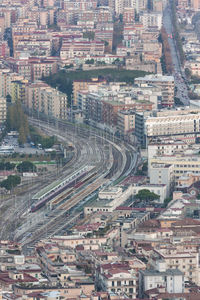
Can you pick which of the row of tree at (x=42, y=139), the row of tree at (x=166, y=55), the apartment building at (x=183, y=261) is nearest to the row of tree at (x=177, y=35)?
the row of tree at (x=166, y=55)

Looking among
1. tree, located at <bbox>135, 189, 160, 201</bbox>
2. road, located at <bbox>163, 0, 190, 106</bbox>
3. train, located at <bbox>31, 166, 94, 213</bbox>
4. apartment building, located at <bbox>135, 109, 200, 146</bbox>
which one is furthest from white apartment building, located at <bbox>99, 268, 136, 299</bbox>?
road, located at <bbox>163, 0, 190, 106</bbox>

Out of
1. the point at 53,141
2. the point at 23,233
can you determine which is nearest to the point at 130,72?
the point at 53,141

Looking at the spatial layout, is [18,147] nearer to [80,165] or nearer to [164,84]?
[80,165]

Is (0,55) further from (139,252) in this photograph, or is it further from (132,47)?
(139,252)

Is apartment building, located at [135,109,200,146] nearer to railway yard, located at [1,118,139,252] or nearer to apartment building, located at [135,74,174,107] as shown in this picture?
railway yard, located at [1,118,139,252]

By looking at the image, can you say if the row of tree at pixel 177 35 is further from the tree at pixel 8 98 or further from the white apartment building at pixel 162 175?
the white apartment building at pixel 162 175

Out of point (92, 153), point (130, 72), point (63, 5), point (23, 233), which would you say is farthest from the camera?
point (63, 5)
